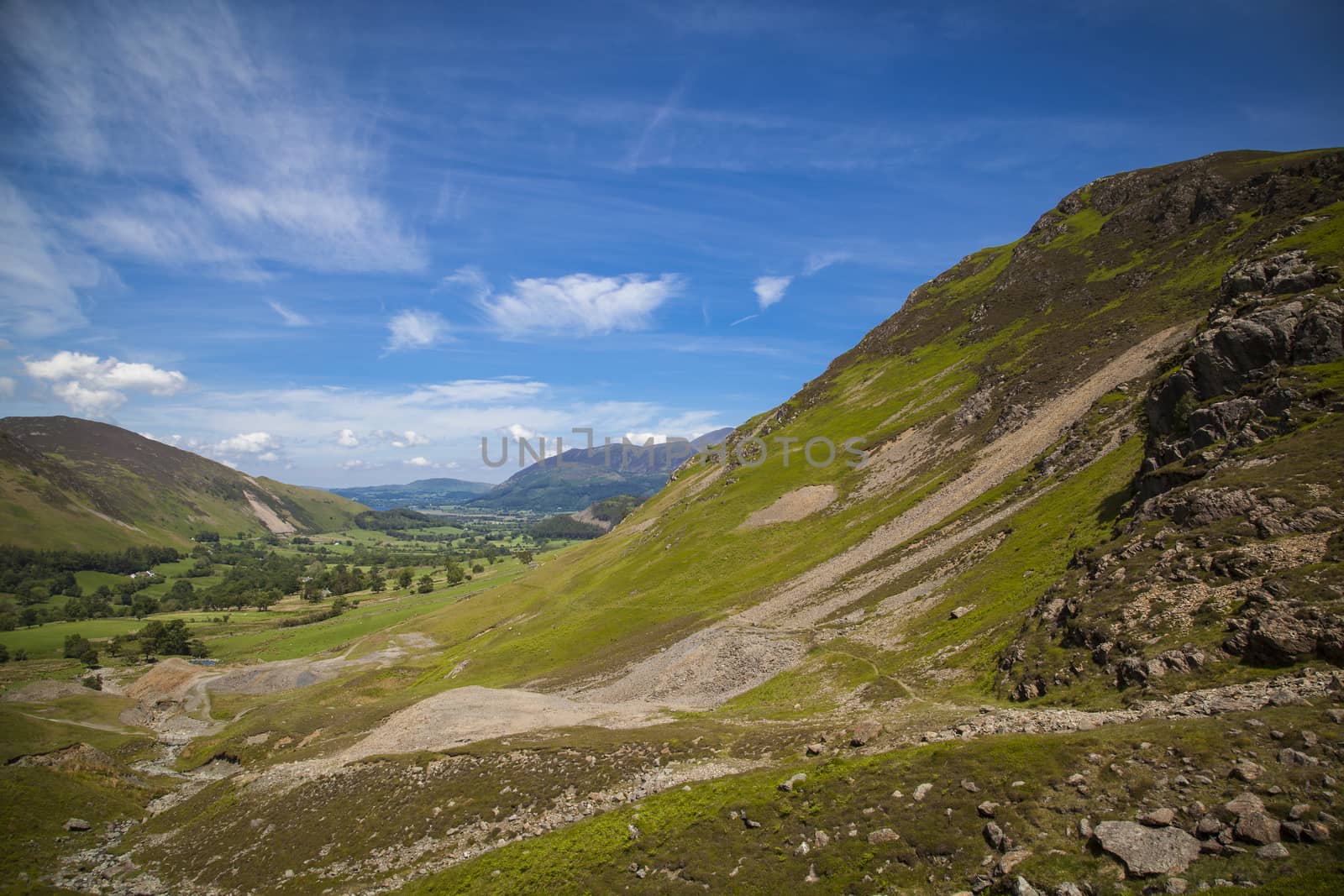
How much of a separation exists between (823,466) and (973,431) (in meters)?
33.5

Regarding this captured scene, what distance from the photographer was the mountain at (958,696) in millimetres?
18938

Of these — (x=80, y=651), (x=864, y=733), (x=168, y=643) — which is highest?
(x=864, y=733)

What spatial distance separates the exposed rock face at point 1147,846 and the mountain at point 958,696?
0.30ft

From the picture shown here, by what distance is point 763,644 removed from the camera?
60.1m

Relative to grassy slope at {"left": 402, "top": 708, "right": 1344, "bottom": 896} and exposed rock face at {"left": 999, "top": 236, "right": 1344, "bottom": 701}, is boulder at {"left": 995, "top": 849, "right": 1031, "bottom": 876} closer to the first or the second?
grassy slope at {"left": 402, "top": 708, "right": 1344, "bottom": 896}

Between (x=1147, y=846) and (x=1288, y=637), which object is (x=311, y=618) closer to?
(x=1147, y=846)

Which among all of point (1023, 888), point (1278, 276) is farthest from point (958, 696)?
point (1278, 276)

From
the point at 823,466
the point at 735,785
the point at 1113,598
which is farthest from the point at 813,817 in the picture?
the point at 823,466

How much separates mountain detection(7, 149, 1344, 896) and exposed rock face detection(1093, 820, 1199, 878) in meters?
0.09

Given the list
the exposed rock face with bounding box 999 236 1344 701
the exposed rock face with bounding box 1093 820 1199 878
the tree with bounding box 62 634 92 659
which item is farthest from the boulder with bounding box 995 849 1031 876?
the tree with bounding box 62 634 92 659

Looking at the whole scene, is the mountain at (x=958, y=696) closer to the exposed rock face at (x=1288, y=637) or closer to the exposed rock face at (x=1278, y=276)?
the exposed rock face at (x=1288, y=637)

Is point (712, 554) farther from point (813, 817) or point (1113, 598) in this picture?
point (813, 817)

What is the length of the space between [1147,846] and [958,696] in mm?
21035

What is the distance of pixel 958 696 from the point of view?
119ft
